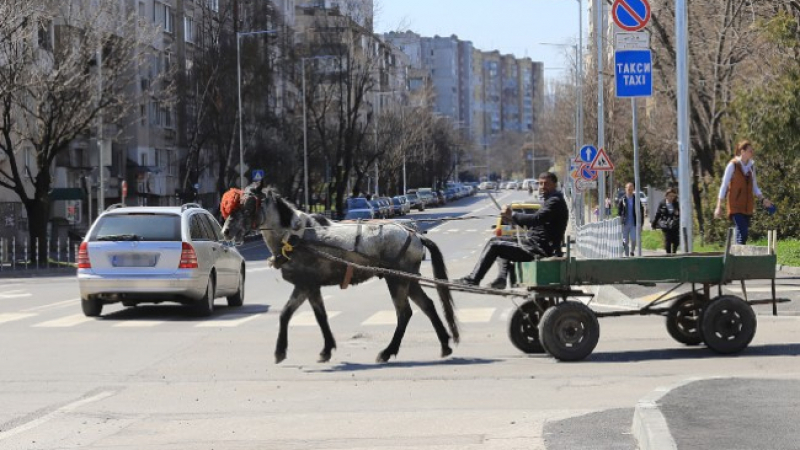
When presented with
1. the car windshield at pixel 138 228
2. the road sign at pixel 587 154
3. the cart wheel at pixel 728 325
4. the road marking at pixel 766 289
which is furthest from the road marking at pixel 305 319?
the road sign at pixel 587 154

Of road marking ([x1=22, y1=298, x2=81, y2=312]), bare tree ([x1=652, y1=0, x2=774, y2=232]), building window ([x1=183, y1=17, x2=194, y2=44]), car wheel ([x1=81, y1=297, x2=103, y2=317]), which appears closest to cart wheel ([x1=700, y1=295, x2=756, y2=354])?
car wheel ([x1=81, y1=297, x2=103, y2=317])

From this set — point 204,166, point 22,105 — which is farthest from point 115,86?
point 204,166

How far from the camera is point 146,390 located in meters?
12.6

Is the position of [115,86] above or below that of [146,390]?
above

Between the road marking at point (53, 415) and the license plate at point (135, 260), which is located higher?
the license plate at point (135, 260)

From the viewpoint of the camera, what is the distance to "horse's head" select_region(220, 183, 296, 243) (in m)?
14.4

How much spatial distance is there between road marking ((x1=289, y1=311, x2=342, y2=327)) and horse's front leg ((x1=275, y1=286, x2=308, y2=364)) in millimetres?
3828

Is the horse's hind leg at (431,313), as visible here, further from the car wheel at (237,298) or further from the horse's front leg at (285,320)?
the car wheel at (237,298)

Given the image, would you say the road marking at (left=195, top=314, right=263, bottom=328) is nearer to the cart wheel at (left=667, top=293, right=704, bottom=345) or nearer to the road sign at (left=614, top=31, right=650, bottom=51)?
the cart wheel at (left=667, top=293, right=704, bottom=345)

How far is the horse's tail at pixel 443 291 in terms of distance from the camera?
14531mm

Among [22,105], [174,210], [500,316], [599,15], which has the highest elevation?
[599,15]

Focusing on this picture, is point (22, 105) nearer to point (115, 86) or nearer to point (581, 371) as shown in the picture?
point (115, 86)

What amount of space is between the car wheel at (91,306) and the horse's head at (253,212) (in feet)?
22.1

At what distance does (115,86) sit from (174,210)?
115 feet
